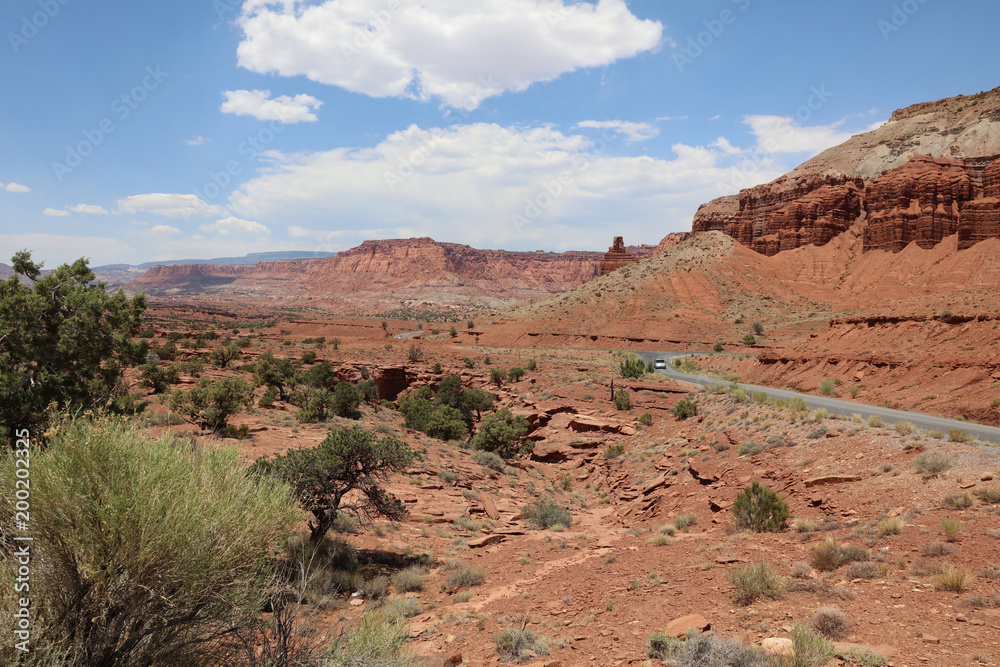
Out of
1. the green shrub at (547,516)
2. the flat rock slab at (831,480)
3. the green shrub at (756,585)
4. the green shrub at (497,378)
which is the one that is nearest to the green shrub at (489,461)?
the green shrub at (547,516)

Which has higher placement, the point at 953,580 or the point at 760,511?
the point at 953,580

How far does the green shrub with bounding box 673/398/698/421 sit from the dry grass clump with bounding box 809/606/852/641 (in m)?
18.3

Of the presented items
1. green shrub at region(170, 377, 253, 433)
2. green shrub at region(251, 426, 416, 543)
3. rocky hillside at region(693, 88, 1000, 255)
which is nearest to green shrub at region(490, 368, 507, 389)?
green shrub at region(170, 377, 253, 433)

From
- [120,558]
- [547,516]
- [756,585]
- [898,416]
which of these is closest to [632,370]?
[898,416]

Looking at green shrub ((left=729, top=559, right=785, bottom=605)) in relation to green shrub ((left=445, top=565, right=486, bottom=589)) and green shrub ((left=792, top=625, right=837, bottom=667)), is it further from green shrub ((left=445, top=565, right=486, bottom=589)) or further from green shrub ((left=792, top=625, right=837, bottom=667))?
green shrub ((left=445, top=565, right=486, bottom=589))

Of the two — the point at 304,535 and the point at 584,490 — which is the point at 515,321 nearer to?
the point at 584,490

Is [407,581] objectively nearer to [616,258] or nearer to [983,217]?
[983,217]

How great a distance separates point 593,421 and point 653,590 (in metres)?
17.6

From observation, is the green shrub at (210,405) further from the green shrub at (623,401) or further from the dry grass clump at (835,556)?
the green shrub at (623,401)

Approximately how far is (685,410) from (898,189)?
78864 mm

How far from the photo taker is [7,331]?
10.4 meters

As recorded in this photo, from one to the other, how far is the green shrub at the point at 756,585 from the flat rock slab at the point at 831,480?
19.2ft

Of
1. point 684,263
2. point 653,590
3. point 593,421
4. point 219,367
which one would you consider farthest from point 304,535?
point 684,263

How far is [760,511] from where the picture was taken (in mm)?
10914
